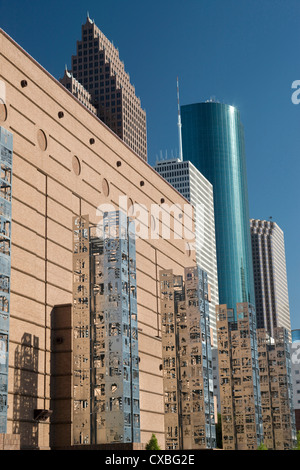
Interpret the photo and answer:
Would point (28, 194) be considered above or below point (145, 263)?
below

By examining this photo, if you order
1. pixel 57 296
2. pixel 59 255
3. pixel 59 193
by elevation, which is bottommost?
pixel 57 296

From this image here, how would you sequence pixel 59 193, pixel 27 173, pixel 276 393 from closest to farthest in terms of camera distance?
pixel 27 173 → pixel 59 193 → pixel 276 393

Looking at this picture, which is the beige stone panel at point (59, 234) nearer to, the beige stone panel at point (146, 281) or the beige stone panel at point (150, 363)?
the beige stone panel at point (146, 281)

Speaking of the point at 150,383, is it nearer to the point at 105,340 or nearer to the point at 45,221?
the point at 105,340

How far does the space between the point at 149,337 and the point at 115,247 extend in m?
21.7

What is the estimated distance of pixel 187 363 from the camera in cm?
7688

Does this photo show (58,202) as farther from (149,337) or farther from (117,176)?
(149,337)

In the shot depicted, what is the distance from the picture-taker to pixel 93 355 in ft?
189

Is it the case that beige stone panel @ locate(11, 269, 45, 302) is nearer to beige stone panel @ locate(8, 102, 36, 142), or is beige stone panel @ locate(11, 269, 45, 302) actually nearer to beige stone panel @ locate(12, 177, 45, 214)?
beige stone panel @ locate(12, 177, 45, 214)

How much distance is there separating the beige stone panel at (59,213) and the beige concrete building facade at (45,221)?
3.7 inches

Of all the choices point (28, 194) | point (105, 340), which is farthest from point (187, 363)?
point (28, 194)

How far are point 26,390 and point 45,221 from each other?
48.3ft

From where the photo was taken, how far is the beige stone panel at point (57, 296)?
5866cm
